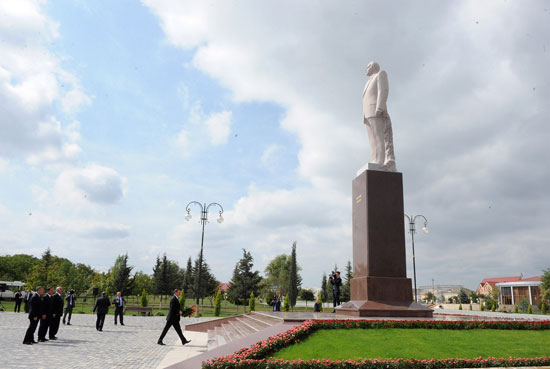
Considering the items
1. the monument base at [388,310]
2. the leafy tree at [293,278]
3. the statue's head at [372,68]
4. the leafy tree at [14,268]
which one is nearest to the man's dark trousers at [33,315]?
the monument base at [388,310]

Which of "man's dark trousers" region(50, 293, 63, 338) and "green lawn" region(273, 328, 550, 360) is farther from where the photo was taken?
"man's dark trousers" region(50, 293, 63, 338)

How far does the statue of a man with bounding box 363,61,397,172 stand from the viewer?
1345 cm

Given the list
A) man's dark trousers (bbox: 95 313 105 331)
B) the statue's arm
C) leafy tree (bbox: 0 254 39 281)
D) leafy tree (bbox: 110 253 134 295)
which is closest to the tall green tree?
leafy tree (bbox: 110 253 134 295)

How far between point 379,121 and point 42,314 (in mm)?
12814

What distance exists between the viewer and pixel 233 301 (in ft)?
133

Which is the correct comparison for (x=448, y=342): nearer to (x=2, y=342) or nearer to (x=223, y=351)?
(x=223, y=351)

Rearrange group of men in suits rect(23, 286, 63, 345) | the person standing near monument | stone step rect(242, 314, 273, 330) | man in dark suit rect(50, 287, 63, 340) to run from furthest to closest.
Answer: the person standing near monument < man in dark suit rect(50, 287, 63, 340) < group of men in suits rect(23, 286, 63, 345) < stone step rect(242, 314, 273, 330)

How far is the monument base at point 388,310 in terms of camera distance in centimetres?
1092

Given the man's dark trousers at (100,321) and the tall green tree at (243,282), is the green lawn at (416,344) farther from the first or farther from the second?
the tall green tree at (243,282)

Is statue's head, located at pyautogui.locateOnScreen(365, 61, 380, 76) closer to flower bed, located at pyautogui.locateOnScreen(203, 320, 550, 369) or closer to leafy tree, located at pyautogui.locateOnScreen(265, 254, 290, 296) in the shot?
flower bed, located at pyautogui.locateOnScreen(203, 320, 550, 369)

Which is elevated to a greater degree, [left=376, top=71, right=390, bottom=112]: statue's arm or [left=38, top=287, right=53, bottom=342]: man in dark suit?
[left=376, top=71, right=390, bottom=112]: statue's arm

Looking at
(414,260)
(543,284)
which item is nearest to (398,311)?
(414,260)

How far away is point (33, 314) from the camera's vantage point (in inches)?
468

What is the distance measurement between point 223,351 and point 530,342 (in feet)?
20.2
